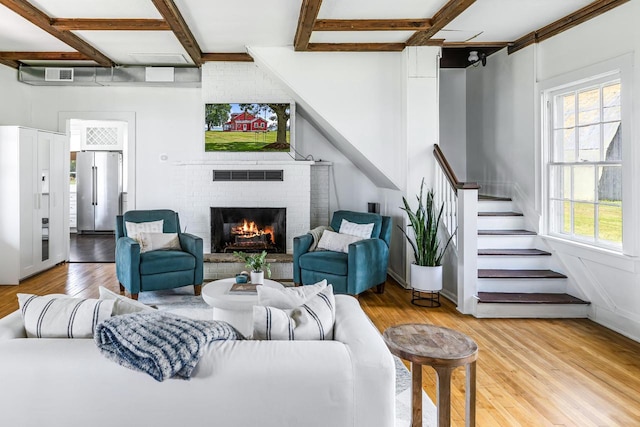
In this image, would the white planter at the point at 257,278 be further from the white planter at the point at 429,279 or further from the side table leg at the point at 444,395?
the side table leg at the point at 444,395

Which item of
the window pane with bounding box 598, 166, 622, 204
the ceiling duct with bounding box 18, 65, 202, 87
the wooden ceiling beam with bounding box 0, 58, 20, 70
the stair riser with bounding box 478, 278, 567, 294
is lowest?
the stair riser with bounding box 478, 278, 567, 294

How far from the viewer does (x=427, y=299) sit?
14.2 ft

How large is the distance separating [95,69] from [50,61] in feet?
1.92

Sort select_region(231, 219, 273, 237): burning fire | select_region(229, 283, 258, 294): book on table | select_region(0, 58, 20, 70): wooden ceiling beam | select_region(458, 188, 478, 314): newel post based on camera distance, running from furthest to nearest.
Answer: select_region(231, 219, 273, 237): burning fire
select_region(0, 58, 20, 70): wooden ceiling beam
select_region(458, 188, 478, 314): newel post
select_region(229, 283, 258, 294): book on table

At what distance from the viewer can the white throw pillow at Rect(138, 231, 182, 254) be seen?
4.50 m

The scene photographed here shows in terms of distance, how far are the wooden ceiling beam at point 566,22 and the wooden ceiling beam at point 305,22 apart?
2.33 m

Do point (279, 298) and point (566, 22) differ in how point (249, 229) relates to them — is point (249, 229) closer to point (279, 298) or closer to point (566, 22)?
point (279, 298)

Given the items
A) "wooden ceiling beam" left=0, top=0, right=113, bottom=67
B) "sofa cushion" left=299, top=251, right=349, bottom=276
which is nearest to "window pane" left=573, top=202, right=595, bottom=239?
"sofa cushion" left=299, top=251, right=349, bottom=276

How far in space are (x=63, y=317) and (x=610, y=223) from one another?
158 inches

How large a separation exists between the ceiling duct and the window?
14.3 feet

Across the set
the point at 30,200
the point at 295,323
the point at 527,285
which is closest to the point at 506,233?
the point at 527,285

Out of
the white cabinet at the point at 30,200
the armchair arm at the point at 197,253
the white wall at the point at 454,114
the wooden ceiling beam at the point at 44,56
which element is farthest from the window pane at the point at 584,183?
the white cabinet at the point at 30,200

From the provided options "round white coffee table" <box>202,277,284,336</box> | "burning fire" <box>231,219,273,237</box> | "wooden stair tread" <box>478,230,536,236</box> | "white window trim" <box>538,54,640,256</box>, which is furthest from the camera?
"burning fire" <box>231,219,273,237</box>

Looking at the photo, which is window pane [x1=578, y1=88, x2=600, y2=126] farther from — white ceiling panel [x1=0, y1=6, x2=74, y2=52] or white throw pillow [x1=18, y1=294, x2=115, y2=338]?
white ceiling panel [x1=0, y1=6, x2=74, y2=52]
